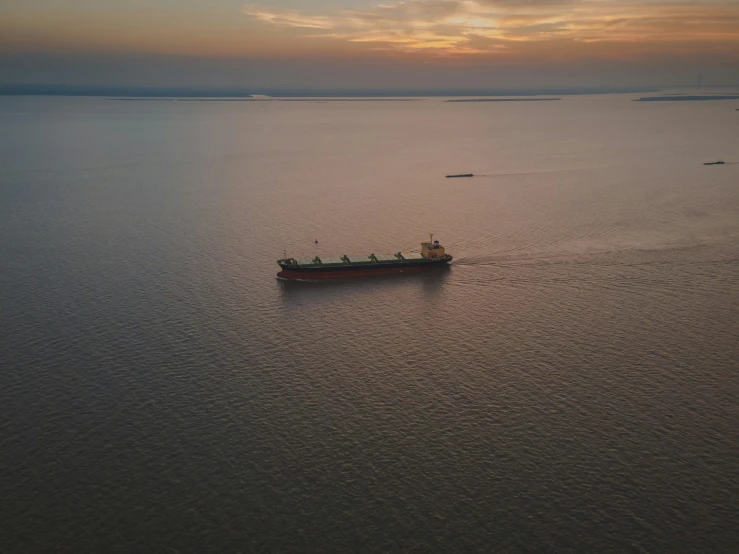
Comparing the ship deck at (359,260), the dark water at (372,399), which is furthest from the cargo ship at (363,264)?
the dark water at (372,399)

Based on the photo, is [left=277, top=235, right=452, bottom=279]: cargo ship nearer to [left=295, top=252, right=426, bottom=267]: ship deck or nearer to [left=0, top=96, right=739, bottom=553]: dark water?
[left=295, top=252, right=426, bottom=267]: ship deck

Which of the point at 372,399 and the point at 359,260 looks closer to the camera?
the point at 372,399

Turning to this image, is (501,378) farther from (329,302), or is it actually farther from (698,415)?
(329,302)

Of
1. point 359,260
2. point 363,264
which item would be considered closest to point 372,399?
point 363,264

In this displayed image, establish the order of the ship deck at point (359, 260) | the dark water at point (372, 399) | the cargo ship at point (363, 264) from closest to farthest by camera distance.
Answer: the dark water at point (372, 399), the cargo ship at point (363, 264), the ship deck at point (359, 260)

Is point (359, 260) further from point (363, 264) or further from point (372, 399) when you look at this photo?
point (372, 399)

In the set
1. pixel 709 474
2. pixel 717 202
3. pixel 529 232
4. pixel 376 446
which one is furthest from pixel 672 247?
pixel 376 446

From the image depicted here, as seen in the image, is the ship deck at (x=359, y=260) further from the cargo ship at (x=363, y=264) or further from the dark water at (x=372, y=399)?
the dark water at (x=372, y=399)

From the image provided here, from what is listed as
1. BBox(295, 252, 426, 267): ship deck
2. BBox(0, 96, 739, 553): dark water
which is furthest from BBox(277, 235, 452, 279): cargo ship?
BBox(0, 96, 739, 553): dark water
